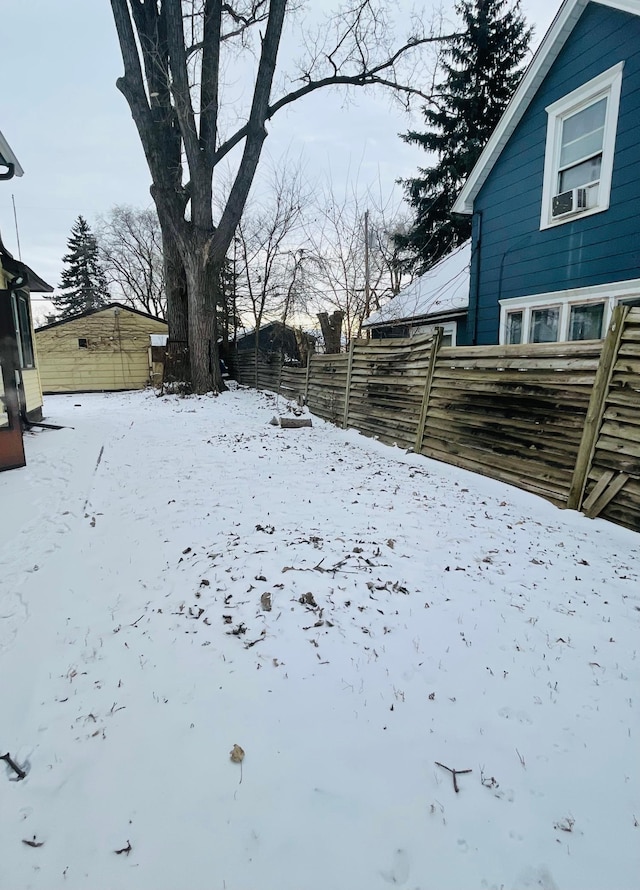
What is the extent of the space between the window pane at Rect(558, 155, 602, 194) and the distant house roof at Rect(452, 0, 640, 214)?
1.54m

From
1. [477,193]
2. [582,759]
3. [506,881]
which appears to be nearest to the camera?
[506,881]

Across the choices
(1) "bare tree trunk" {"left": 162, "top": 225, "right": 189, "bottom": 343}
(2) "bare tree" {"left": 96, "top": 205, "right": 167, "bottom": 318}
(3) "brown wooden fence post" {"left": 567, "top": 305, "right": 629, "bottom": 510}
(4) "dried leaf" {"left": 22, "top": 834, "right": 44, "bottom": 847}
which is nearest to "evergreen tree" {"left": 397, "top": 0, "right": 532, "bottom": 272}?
(1) "bare tree trunk" {"left": 162, "top": 225, "right": 189, "bottom": 343}

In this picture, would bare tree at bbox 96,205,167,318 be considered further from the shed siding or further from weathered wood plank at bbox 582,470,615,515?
weathered wood plank at bbox 582,470,615,515

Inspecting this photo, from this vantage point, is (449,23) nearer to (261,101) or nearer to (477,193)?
(261,101)

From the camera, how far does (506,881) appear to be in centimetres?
131

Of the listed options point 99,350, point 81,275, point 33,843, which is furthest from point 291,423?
point 81,275

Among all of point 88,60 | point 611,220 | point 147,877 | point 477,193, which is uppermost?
point 88,60

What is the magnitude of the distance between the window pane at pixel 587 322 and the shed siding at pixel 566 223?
372 millimetres

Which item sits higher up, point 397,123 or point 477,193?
point 397,123

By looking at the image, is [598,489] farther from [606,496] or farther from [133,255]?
[133,255]

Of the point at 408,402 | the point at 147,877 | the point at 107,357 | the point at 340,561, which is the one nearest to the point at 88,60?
the point at 107,357

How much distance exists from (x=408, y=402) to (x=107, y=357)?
17.3m

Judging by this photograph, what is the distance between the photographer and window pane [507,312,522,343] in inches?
318

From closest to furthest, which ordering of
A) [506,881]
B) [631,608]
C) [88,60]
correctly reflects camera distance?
[506,881]
[631,608]
[88,60]
